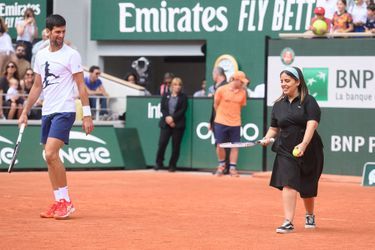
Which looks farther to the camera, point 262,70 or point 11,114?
point 262,70

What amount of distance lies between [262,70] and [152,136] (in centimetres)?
350

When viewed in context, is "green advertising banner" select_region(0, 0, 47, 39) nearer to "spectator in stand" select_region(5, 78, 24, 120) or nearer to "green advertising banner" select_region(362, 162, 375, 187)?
"spectator in stand" select_region(5, 78, 24, 120)

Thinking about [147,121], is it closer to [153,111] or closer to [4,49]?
[153,111]

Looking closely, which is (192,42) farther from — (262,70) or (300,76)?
(300,76)

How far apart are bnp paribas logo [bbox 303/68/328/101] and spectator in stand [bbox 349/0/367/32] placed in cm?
155

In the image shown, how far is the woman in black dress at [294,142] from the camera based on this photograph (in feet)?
35.0

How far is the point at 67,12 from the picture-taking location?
1090 inches

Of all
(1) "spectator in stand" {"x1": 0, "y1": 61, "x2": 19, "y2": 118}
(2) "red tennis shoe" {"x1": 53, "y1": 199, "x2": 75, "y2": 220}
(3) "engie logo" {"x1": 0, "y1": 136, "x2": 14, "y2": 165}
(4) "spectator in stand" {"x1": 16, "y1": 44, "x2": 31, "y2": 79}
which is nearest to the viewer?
(2) "red tennis shoe" {"x1": 53, "y1": 199, "x2": 75, "y2": 220}

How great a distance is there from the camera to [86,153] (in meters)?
21.6

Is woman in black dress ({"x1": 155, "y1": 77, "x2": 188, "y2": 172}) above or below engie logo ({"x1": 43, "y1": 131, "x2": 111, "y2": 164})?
above

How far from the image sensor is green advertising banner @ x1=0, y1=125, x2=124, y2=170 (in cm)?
2075

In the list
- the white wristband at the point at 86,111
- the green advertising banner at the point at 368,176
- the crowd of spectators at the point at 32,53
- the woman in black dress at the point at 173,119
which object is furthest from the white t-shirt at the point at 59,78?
the woman in black dress at the point at 173,119

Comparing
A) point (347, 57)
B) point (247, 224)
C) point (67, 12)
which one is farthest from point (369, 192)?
point (67, 12)

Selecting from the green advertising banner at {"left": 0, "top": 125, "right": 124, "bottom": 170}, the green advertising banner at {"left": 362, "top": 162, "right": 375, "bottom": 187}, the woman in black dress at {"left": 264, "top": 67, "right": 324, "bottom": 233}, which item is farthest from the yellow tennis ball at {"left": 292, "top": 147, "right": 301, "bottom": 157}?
the green advertising banner at {"left": 0, "top": 125, "right": 124, "bottom": 170}
